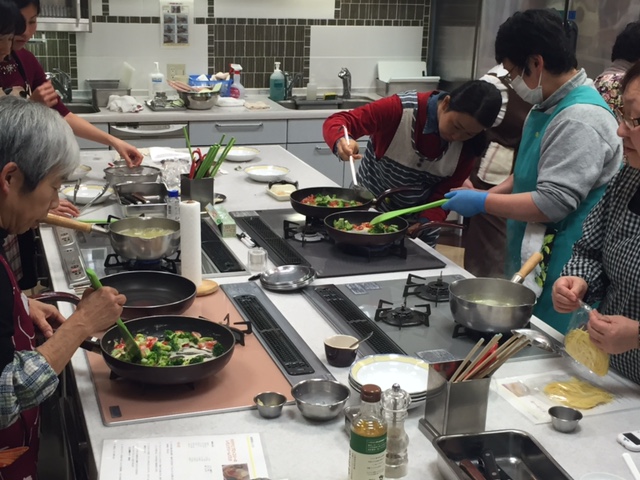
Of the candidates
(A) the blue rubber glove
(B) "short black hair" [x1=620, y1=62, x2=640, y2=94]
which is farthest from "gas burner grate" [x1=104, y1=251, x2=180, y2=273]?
(B) "short black hair" [x1=620, y1=62, x2=640, y2=94]

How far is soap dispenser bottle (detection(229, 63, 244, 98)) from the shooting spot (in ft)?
18.9

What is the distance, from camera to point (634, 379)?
2029 mm

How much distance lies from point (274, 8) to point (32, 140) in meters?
4.54

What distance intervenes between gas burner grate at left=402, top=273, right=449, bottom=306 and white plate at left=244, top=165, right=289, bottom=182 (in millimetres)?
1388

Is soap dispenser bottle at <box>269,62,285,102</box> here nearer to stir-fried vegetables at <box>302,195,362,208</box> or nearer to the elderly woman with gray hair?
stir-fried vegetables at <box>302,195,362,208</box>

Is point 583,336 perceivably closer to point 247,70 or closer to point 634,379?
point 634,379

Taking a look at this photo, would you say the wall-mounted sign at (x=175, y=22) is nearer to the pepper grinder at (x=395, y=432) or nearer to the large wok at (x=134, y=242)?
the large wok at (x=134, y=242)

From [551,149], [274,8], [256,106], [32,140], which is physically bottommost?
[256,106]

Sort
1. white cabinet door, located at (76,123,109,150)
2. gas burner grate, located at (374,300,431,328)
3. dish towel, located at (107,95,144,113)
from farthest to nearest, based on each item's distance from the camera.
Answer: dish towel, located at (107,95,144,113) → white cabinet door, located at (76,123,109,150) → gas burner grate, located at (374,300,431,328)

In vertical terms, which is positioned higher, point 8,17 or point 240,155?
point 8,17

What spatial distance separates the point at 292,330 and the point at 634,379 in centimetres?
94

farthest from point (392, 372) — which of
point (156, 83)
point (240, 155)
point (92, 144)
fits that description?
point (156, 83)

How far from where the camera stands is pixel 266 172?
392 cm

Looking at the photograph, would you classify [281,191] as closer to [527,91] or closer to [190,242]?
[190,242]
